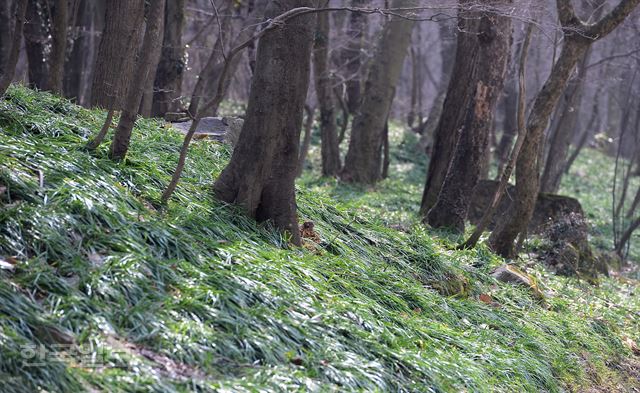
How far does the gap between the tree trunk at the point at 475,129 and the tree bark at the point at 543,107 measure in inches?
33.3

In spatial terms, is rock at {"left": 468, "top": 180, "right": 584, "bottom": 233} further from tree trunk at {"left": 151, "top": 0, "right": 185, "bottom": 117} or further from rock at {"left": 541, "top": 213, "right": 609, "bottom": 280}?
tree trunk at {"left": 151, "top": 0, "right": 185, "bottom": 117}

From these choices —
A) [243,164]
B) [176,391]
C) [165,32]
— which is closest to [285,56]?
[243,164]

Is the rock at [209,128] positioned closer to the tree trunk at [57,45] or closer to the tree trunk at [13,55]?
the tree trunk at [57,45]

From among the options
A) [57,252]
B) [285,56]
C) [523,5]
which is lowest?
[57,252]

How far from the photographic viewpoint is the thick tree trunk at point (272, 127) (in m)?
6.91

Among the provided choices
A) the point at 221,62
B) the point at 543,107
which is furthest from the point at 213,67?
the point at 543,107

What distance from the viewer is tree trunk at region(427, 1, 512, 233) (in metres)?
11.2

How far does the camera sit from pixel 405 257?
807cm

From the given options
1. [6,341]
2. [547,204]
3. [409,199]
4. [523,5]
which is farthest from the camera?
[409,199]

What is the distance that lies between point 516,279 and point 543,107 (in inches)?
90.4

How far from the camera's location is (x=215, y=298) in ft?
16.8

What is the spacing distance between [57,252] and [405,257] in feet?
12.8

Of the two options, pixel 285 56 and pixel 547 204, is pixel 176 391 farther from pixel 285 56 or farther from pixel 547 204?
pixel 547 204

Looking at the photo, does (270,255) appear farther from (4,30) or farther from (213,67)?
(213,67)
